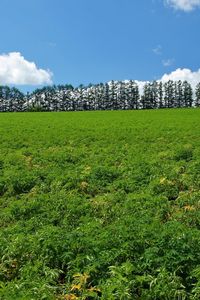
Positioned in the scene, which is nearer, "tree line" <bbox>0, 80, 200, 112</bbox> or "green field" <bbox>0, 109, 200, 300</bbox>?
"green field" <bbox>0, 109, 200, 300</bbox>

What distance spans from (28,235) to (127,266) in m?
3.26

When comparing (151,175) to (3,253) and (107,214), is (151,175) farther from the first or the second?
(3,253)

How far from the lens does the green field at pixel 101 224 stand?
759 centimetres

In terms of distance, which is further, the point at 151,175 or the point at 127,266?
the point at 151,175

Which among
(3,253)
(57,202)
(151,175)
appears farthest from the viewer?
(151,175)

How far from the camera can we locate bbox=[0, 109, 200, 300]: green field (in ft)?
24.9

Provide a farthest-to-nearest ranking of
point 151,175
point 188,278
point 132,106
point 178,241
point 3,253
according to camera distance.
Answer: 1. point 132,106
2. point 151,175
3. point 3,253
4. point 178,241
5. point 188,278

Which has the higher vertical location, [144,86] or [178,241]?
[144,86]

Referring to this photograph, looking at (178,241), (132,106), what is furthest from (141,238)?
(132,106)

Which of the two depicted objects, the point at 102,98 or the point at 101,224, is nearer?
the point at 101,224

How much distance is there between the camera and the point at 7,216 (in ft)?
40.7

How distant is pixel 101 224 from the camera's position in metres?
11.1

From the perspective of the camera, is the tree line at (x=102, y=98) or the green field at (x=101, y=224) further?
the tree line at (x=102, y=98)

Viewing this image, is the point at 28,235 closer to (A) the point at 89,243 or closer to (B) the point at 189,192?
(A) the point at 89,243
